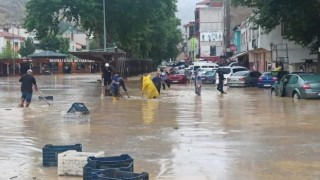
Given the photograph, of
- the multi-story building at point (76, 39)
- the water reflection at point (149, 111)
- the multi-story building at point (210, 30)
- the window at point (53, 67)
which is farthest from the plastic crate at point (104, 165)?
the multi-story building at point (76, 39)

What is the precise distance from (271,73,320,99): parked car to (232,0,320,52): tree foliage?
163 inches

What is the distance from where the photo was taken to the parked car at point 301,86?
2812 centimetres

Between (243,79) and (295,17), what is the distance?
12251 mm

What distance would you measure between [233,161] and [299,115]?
9806 mm

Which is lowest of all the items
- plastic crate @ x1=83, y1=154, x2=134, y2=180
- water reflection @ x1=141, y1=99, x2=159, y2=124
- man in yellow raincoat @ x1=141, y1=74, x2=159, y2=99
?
water reflection @ x1=141, y1=99, x2=159, y2=124

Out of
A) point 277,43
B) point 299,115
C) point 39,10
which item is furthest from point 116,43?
point 299,115

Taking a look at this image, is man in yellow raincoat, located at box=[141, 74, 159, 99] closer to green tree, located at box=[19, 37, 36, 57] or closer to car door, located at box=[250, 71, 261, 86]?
car door, located at box=[250, 71, 261, 86]

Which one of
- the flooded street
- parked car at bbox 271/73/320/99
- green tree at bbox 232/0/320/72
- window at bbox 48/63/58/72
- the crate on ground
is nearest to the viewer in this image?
the crate on ground

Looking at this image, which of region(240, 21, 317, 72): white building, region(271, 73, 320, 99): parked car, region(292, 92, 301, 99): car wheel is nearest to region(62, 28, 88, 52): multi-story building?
region(240, 21, 317, 72): white building

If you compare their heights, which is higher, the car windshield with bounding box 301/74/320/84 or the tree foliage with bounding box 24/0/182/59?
the tree foliage with bounding box 24/0/182/59

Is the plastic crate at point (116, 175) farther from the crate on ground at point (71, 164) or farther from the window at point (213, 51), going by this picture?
the window at point (213, 51)

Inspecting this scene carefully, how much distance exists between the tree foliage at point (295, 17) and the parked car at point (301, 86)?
4.15 m

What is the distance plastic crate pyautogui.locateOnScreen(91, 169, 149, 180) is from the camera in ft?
26.4

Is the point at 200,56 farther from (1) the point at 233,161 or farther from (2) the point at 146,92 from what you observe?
(1) the point at 233,161
